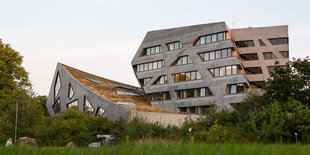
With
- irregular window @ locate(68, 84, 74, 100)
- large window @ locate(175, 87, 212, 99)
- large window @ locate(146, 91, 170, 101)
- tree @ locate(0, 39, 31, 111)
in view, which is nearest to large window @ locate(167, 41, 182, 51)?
large window @ locate(175, 87, 212, 99)

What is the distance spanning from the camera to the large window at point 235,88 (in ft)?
177

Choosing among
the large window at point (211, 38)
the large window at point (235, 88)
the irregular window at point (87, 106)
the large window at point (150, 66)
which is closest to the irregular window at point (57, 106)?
the irregular window at point (87, 106)

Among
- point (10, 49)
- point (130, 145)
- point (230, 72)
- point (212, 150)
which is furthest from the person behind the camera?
point (230, 72)

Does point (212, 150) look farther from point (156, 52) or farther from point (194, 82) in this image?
point (156, 52)

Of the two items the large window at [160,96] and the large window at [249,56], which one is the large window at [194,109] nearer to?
the large window at [160,96]

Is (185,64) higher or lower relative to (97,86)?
higher

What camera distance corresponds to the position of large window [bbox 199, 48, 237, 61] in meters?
55.6

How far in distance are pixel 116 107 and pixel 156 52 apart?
63.3ft

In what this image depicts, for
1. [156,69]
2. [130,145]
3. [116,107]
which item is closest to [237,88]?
[156,69]

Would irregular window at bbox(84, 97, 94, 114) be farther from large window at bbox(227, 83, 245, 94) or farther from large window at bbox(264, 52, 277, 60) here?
large window at bbox(264, 52, 277, 60)

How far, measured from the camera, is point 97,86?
56.8m

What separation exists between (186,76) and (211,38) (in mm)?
8208

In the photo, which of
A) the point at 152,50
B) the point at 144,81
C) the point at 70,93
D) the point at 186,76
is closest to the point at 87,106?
the point at 70,93

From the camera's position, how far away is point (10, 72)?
46.8 m
